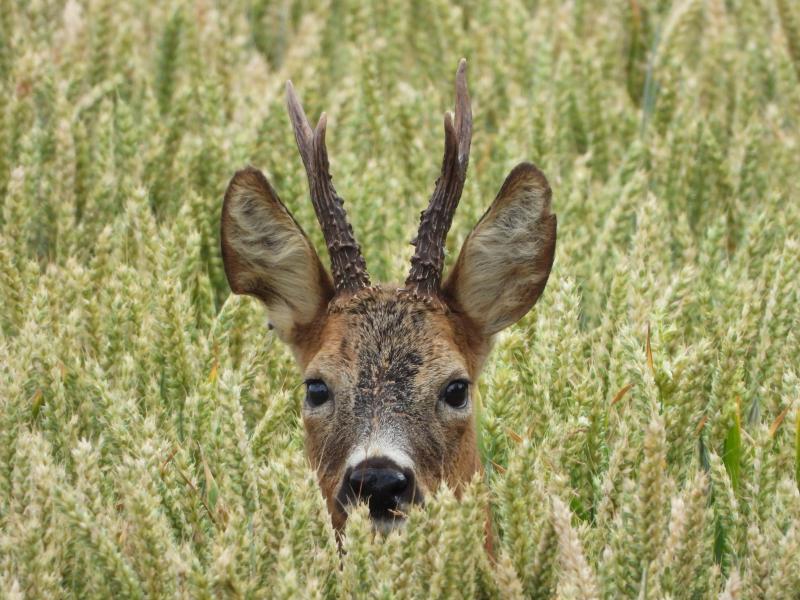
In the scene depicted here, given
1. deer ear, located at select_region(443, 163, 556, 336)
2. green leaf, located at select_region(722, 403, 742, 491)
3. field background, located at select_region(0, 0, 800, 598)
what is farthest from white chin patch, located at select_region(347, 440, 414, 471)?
green leaf, located at select_region(722, 403, 742, 491)

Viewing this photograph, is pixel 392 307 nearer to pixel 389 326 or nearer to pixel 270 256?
pixel 389 326

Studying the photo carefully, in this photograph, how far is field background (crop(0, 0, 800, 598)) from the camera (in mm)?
3826

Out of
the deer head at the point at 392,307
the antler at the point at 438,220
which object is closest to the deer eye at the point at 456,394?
the deer head at the point at 392,307

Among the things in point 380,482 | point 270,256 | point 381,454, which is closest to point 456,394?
point 381,454

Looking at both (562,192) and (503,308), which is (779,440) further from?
(562,192)

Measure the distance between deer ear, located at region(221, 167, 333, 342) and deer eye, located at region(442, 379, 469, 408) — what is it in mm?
618

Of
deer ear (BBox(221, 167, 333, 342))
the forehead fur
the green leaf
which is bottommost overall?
the green leaf

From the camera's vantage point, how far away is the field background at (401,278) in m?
3.83

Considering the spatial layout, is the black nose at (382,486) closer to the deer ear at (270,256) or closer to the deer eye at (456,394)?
the deer eye at (456,394)

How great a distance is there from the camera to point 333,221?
517 centimetres

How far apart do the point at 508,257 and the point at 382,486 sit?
1.24 metres

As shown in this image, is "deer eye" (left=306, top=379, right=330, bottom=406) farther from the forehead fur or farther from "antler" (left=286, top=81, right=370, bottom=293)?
"antler" (left=286, top=81, right=370, bottom=293)

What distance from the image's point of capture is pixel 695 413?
4.73m

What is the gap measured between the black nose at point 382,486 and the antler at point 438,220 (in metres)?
0.86
